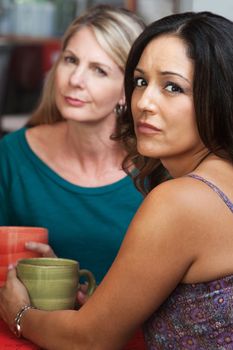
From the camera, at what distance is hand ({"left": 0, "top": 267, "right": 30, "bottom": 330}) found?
163 centimetres

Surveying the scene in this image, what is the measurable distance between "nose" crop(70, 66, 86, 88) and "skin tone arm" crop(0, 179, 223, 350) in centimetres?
93

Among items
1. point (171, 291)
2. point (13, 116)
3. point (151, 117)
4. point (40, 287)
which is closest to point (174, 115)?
point (151, 117)

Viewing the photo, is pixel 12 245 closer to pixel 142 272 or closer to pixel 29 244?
pixel 29 244

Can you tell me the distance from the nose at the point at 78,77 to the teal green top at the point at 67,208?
291mm

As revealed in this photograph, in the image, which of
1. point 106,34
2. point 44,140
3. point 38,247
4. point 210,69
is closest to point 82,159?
point 44,140

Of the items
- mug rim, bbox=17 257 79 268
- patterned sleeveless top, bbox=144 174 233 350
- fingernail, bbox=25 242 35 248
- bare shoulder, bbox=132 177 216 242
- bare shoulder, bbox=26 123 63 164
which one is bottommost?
bare shoulder, bbox=26 123 63 164

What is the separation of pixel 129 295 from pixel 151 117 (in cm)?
32

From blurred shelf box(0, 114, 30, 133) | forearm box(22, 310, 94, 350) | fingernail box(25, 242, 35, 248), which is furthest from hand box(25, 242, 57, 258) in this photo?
blurred shelf box(0, 114, 30, 133)

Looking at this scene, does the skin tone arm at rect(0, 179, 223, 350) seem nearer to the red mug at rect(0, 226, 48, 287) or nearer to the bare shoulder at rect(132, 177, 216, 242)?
the bare shoulder at rect(132, 177, 216, 242)

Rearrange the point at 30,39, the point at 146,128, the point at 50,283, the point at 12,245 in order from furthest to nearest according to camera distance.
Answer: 1. the point at 30,39
2. the point at 12,245
3. the point at 50,283
4. the point at 146,128

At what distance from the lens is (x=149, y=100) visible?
4.91 ft

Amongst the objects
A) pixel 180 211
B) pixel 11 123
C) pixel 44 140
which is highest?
pixel 180 211

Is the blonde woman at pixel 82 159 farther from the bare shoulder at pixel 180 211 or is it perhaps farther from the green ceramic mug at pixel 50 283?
the bare shoulder at pixel 180 211

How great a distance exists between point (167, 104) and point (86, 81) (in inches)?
34.5
